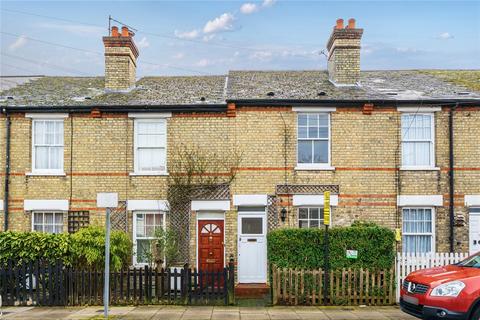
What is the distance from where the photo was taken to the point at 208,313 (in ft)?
44.0

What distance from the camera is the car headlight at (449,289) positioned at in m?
10.4

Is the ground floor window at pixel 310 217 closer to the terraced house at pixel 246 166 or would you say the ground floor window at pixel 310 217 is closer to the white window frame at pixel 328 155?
the terraced house at pixel 246 166

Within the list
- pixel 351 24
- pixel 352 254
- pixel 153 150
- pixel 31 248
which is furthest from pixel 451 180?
pixel 31 248

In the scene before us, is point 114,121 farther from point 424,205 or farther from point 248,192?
point 424,205

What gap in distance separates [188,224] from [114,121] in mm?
4414

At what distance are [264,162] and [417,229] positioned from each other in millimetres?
5623

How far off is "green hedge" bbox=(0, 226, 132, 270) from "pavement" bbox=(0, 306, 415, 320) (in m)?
1.30

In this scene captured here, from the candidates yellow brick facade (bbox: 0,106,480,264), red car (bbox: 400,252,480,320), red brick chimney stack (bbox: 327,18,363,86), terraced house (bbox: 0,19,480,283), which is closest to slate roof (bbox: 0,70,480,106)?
terraced house (bbox: 0,19,480,283)

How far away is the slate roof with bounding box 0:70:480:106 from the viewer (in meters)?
18.9

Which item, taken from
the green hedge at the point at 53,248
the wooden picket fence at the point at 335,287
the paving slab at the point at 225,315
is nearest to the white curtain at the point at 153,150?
the green hedge at the point at 53,248

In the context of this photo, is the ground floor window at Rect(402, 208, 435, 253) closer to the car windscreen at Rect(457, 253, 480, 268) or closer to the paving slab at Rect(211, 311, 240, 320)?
the car windscreen at Rect(457, 253, 480, 268)

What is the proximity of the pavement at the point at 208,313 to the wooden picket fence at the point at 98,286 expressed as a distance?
0.35 m

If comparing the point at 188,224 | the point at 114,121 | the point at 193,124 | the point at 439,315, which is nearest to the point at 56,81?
the point at 114,121

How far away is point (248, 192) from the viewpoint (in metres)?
18.3
